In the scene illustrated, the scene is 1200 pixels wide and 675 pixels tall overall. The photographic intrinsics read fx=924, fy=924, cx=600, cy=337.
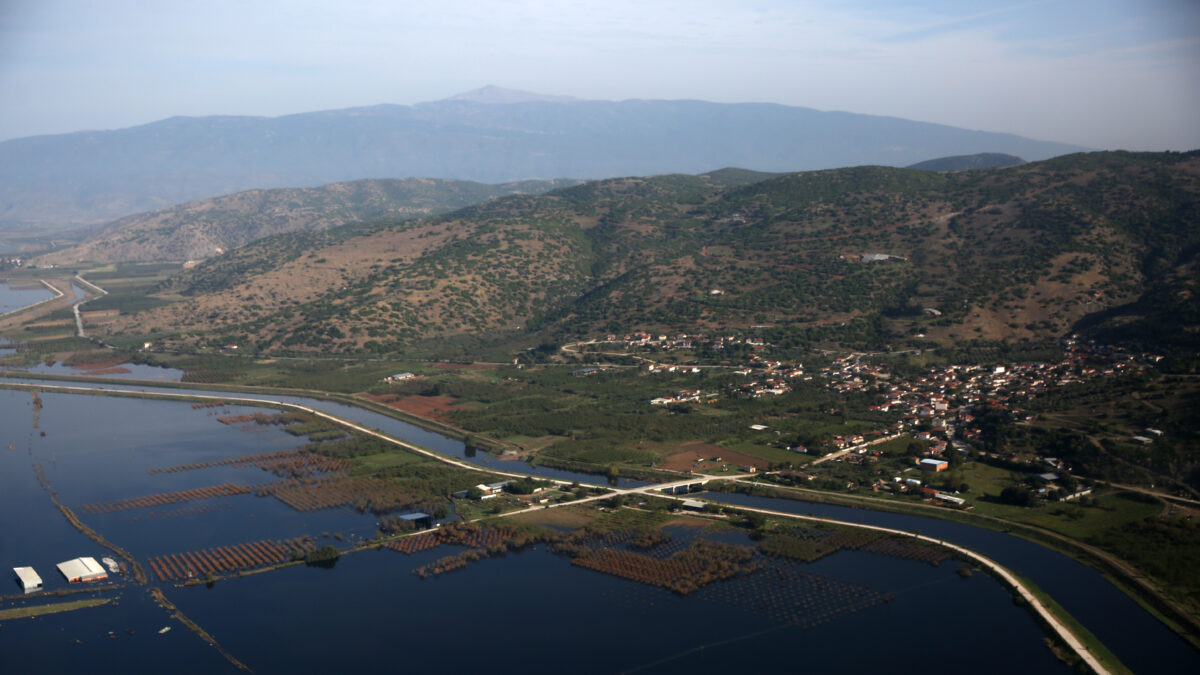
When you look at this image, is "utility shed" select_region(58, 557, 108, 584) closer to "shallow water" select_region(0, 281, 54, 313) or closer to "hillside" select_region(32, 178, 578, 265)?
"shallow water" select_region(0, 281, 54, 313)

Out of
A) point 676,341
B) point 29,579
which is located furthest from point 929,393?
point 29,579

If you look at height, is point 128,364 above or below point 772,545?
below

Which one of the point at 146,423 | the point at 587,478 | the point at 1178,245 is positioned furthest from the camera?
the point at 1178,245

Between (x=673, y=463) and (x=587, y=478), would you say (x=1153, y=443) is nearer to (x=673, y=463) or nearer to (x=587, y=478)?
(x=673, y=463)

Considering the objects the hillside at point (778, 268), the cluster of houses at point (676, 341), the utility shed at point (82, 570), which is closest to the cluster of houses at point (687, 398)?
the cluster of houses at point (676, 341)

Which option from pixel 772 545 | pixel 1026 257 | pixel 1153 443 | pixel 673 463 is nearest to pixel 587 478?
pixel 673 463

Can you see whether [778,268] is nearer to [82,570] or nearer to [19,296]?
[82,570]

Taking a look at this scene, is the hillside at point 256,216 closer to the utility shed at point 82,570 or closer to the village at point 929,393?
the village at point 929,393
